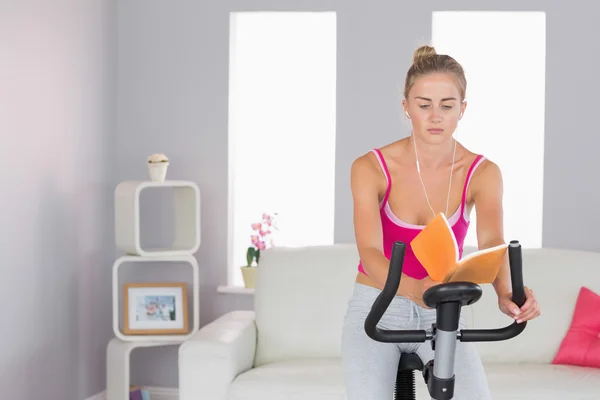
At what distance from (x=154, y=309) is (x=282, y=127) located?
46.1 inches

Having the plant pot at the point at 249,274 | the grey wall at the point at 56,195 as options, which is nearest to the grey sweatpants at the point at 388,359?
the grey wall at the point at 56,195

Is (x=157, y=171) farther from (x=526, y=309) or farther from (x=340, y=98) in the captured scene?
(x=526, y=309)

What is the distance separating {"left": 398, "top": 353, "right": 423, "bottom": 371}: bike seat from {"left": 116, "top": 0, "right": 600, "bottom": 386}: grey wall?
2796mm

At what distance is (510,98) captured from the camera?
15.9 feet

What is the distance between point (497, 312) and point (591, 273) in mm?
443

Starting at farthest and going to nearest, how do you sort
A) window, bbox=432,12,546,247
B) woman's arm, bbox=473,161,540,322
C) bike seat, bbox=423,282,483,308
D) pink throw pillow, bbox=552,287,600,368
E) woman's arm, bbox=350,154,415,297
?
1. window, bbox=432,12,546,247
2. pink throw pillow, bbox=552,287,600,368
3. woman's arm, bbox=473,161,540,322
4. woman's arm, bbox=350,154,415,297
5. bike seat, bbox=423,282,483,308

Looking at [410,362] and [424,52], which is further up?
[424,52]

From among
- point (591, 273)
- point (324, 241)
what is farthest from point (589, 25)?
point (324, 241)

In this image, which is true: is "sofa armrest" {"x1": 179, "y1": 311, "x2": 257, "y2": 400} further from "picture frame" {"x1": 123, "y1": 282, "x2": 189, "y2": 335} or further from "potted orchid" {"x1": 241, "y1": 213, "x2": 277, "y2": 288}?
"potted orchid" {"x1": 241, "y1": 213, "x2": 277, "y2": 288}

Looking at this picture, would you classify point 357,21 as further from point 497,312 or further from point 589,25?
point 497,312

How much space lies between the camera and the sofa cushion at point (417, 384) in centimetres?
350

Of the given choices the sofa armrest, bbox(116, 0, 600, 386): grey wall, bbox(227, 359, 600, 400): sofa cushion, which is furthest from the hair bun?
bbox(116, 0, 600, 386): grey wall

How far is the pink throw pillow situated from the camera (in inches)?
151

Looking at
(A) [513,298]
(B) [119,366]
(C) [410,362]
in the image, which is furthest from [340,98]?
(A) [513,298]
